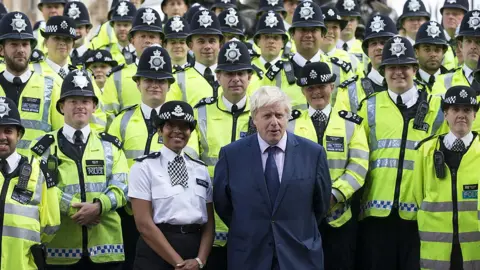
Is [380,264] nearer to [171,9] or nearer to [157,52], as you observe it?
[157,52]

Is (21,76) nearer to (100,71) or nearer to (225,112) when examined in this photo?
(225,112)

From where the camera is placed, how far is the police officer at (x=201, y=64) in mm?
12789

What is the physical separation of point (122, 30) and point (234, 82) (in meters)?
4.55

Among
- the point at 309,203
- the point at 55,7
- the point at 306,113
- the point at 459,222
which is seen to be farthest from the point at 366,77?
the point at 55,7

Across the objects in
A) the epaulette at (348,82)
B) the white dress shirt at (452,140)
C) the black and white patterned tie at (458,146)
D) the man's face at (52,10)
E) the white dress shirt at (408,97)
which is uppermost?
the man's face at (52,10)

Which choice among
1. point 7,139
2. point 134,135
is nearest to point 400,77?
point 134,135

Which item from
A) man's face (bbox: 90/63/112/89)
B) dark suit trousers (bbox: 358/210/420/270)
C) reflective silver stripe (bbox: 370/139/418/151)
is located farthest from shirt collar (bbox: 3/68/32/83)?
dark suit trousers (bbox: 358/210/420/270)

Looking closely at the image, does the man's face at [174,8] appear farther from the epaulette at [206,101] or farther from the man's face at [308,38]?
the epaulette at [206,101]

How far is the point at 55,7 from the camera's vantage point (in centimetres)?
1631

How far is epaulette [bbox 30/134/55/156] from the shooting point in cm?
1095

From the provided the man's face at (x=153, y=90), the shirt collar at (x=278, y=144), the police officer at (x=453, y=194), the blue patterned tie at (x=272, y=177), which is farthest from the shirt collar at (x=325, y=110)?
the blue patterned tie at (x=272, y=177)

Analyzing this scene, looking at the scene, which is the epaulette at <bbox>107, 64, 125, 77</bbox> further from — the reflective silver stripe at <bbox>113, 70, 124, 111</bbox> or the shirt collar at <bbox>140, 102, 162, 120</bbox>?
the shirt collar at <bbox>140, 102, 162, 120</bbox>

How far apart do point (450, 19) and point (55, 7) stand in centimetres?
524

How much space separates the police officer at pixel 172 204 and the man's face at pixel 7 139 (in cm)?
105
